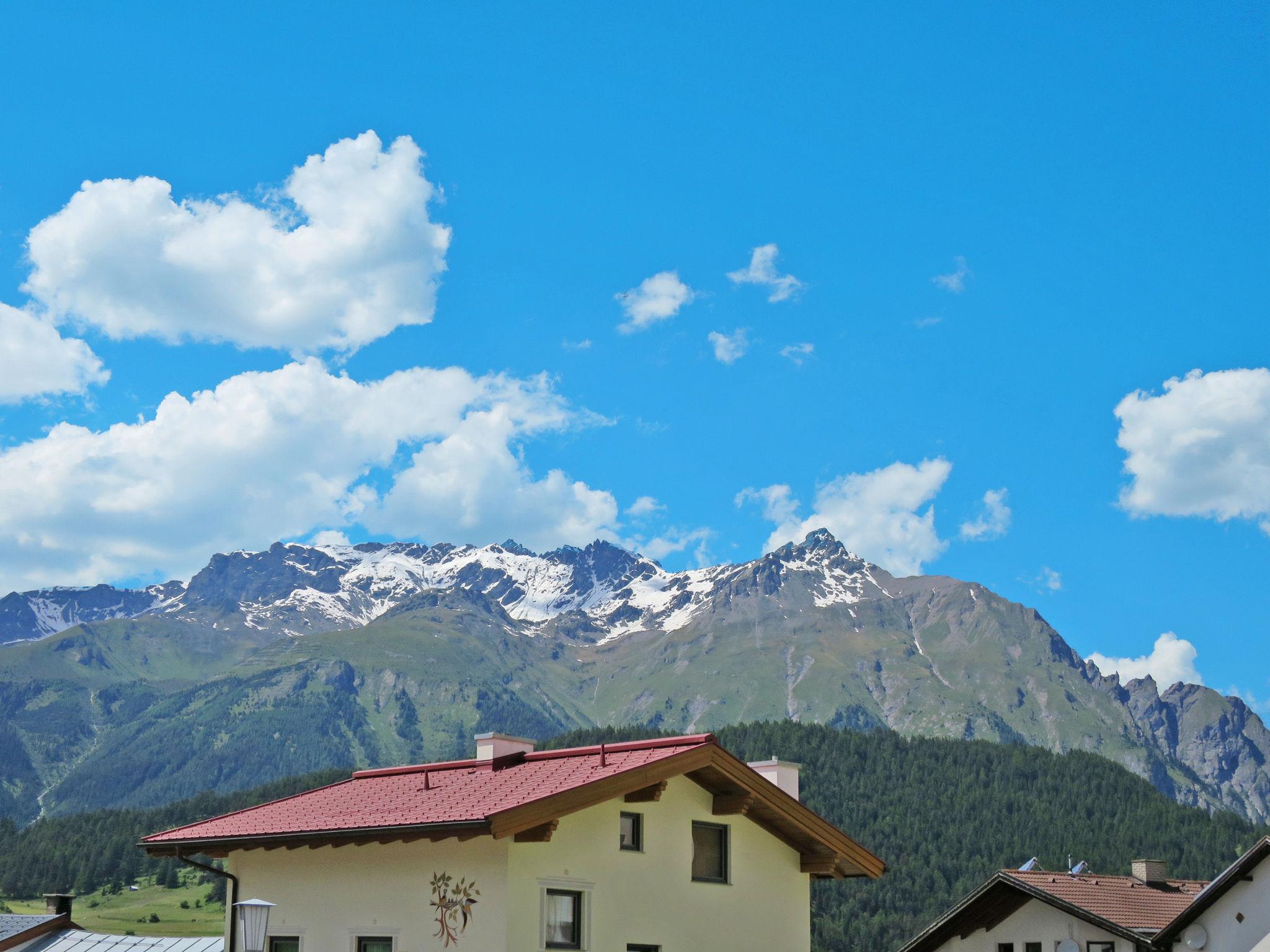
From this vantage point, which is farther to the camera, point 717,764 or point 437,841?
point 717,764

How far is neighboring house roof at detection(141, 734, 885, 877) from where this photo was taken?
2180 centimetres

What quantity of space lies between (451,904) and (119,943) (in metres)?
14.4

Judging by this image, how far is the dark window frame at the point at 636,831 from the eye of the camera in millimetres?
24203

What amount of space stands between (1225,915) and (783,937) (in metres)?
15.7

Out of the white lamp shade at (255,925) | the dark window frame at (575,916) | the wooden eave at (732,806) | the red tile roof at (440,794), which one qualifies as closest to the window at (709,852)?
the wooden eave at (732,806)

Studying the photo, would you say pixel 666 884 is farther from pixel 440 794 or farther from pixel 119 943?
pixel 119 943

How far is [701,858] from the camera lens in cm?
2594

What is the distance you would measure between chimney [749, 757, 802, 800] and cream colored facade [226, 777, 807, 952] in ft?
3.79

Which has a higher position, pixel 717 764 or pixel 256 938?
pixel 717 764

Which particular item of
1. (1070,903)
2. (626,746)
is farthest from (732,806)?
(1070,903)

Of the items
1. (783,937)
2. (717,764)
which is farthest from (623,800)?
(783,937)

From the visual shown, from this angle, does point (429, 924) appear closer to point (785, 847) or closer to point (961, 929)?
point (785, 847)

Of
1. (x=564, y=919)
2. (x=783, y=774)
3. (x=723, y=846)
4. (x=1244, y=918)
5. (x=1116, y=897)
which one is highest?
(x=783, y=774)

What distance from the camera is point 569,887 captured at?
22.8 meters
